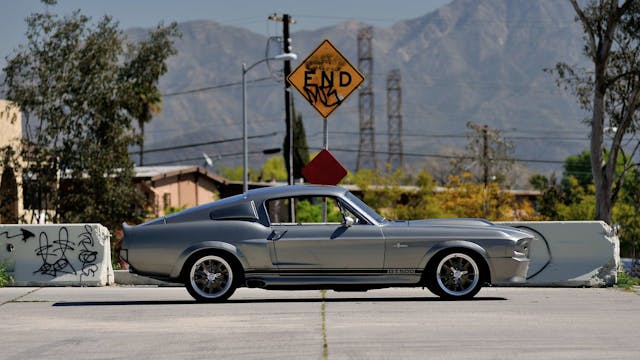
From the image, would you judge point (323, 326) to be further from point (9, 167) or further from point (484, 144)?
point (484, 144)

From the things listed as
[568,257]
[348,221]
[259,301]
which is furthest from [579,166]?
[348,221]

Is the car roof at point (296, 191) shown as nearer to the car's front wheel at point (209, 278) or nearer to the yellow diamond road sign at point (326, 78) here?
the car's front wheel at point (209, 278)

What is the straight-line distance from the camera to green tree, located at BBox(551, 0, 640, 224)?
3959 cm

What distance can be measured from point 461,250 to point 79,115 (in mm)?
28484

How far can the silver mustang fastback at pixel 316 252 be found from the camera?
1386 centimetres

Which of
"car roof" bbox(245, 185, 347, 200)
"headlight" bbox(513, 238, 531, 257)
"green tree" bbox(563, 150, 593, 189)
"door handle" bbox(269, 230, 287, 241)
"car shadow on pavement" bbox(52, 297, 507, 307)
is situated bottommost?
"car shadow on pavement" bbox(52, 297, 507, 307)

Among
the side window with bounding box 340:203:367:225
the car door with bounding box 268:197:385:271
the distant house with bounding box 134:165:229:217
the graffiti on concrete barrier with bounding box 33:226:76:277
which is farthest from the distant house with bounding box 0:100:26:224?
the side window with bounding box 340:203:367:225

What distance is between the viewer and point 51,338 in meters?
10.9

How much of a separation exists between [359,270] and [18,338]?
4466 mm

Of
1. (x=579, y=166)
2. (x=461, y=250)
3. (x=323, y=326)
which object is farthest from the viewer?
(x=579, y=166)

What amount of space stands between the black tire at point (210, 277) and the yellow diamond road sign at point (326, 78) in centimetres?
537

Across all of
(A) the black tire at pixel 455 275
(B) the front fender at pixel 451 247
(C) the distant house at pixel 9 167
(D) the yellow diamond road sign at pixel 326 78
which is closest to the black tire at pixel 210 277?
(B) the front fender at pixel 451 247

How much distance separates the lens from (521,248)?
1413cm

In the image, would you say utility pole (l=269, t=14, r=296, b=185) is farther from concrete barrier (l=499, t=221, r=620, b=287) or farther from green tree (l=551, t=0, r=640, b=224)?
concrete barrier (l=499, t=221, r=620, b=287)
